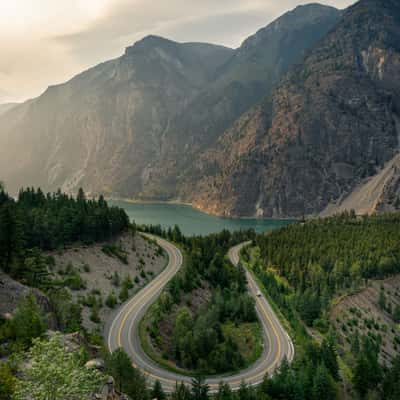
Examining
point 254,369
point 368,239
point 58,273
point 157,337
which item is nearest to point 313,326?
point 254,369

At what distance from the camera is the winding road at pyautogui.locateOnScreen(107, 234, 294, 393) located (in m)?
40.4

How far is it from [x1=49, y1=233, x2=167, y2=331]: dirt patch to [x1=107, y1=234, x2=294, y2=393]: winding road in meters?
2.07

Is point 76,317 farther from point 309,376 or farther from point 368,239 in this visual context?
point 368,239

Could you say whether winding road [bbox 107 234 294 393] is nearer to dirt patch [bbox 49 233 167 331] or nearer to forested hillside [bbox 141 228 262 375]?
forested hillside [bbox 141 228 262 375]

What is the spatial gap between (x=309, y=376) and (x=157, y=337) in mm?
18566

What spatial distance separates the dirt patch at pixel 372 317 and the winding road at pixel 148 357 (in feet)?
48.8

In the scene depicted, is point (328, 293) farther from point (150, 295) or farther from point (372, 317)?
point (150, 295)

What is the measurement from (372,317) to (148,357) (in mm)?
53759

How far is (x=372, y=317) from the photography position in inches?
3034

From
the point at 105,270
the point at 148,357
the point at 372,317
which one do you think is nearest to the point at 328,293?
the point at 372,317

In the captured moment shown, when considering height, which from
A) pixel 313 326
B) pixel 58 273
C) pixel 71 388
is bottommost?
pixel 313 326

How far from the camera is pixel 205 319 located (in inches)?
2014

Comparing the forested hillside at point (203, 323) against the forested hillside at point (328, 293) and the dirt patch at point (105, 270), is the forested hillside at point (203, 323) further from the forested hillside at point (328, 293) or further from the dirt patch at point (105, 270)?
the forested hillside at point (328, 293)

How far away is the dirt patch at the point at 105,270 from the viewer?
5161cm
